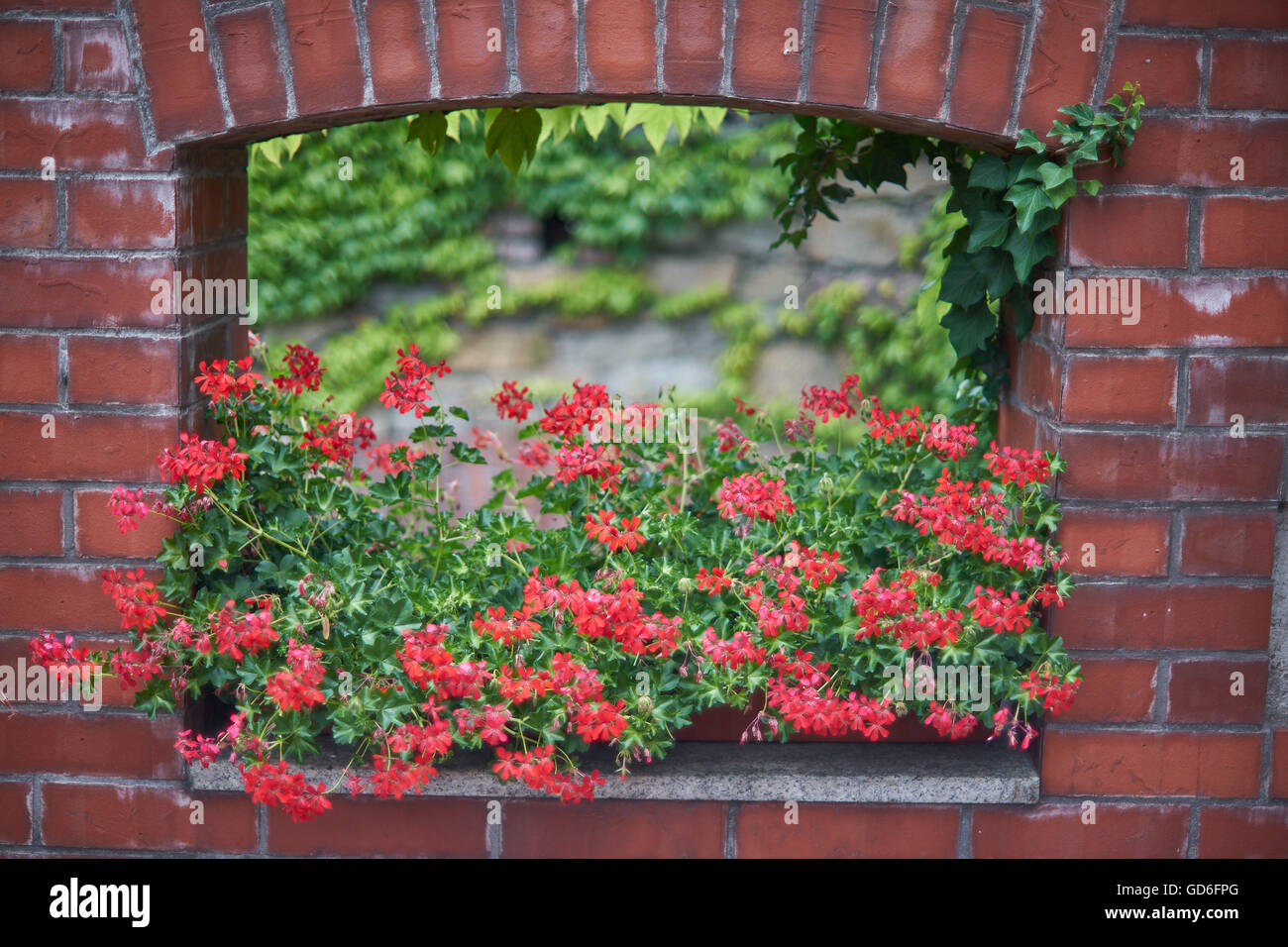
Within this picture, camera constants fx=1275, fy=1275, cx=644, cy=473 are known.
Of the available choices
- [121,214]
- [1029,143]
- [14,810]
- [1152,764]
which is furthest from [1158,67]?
[14,810]

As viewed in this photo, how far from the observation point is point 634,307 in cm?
488

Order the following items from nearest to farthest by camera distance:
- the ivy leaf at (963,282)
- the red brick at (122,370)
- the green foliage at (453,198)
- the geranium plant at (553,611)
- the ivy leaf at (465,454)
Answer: the geranium plant at (553,611), the red brick at (122,370), the ivy leaf at (963,282), the ivy leaf at (465,454), the green foliage at (453,198)

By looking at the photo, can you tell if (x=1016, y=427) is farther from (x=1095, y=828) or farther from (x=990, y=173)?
(x=1095, y=828)

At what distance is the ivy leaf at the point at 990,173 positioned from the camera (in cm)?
191

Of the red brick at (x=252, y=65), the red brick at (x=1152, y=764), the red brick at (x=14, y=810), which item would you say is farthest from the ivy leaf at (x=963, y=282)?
the red brick at (x=14, y=810)

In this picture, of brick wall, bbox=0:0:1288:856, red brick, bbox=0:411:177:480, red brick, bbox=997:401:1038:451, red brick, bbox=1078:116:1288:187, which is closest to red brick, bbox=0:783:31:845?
brick wall, bbox=0:0:1288:856

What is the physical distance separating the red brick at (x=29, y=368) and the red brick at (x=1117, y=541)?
1.55 m

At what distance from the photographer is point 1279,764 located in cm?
199

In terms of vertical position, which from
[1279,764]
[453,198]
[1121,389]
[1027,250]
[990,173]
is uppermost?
[453,198]

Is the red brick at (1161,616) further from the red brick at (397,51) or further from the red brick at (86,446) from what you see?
the red brick at (86,446)

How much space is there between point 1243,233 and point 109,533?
1765 millimetres

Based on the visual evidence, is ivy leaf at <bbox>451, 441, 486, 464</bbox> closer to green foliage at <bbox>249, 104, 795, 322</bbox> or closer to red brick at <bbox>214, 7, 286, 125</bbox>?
red brick at <bbox>214, 7, 286, 125</bbox>

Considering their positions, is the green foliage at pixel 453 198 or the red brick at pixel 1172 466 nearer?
the red brick at pixel 1172 466

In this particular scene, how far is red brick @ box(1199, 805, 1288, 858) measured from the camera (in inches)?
78.3
